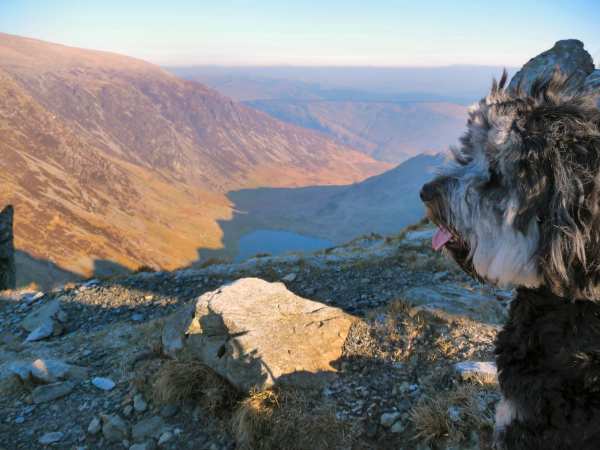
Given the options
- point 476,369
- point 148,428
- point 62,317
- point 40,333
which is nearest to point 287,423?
point 148,428

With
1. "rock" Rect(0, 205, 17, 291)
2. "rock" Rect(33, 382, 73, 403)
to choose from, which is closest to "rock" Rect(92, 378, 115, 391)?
"rock" Rect(33, 382, 73, 403)

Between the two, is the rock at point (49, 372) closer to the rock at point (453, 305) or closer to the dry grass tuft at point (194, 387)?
the dry grass tuft at point (194, 387)

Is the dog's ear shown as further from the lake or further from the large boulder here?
the lake

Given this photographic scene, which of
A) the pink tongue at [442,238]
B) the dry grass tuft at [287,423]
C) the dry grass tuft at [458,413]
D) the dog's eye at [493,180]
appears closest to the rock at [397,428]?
the dry grass tuft at [458,413]

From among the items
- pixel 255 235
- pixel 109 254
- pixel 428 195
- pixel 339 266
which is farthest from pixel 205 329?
pixel 255 235

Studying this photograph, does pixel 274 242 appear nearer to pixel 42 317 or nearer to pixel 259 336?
pixel 42 317
